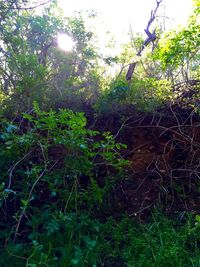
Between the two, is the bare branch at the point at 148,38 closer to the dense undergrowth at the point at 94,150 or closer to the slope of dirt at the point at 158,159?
the dense undergrowth at the point at 94,150

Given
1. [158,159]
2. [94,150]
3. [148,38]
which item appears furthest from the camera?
[148,38]

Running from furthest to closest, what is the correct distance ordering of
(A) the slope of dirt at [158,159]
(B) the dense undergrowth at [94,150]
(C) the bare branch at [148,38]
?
(C) the bare branch at [148,38]
(A) the slope of dirt at [158,159]
(B) the dense undergrowth at [94,150]

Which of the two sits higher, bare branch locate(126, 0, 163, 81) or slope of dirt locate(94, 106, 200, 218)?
bare branch locate(126, 0, 163, 81)

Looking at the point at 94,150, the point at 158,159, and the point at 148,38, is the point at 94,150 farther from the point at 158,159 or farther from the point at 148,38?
the point at 148,38

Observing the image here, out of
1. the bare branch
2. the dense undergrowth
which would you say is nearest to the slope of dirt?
the dense undergrowth

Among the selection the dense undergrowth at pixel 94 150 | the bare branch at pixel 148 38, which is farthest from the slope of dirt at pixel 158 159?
the bare branch at pixel 148 38

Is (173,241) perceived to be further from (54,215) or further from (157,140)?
(157,140)

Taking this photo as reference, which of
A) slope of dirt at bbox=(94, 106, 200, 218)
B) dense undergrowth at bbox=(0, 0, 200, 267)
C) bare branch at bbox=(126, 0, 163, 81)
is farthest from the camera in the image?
bare branch at bbox=(126, 0, 163, 81)

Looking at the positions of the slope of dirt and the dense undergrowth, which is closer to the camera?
the dense undergrowth

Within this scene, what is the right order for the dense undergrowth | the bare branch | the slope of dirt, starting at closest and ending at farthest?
the dense undergrowth < the slope of dirt < the bare branch

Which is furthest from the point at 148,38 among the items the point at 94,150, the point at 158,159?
the point at 94,150

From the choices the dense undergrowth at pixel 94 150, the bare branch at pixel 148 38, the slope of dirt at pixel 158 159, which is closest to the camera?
the dense undergrowth at pixel 94 150

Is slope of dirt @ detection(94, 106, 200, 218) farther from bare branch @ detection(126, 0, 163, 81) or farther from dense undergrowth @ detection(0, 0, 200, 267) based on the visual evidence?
bare branch @ detection(126, 0, 163, 81)

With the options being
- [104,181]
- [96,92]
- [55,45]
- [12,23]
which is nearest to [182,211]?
[104,181]
